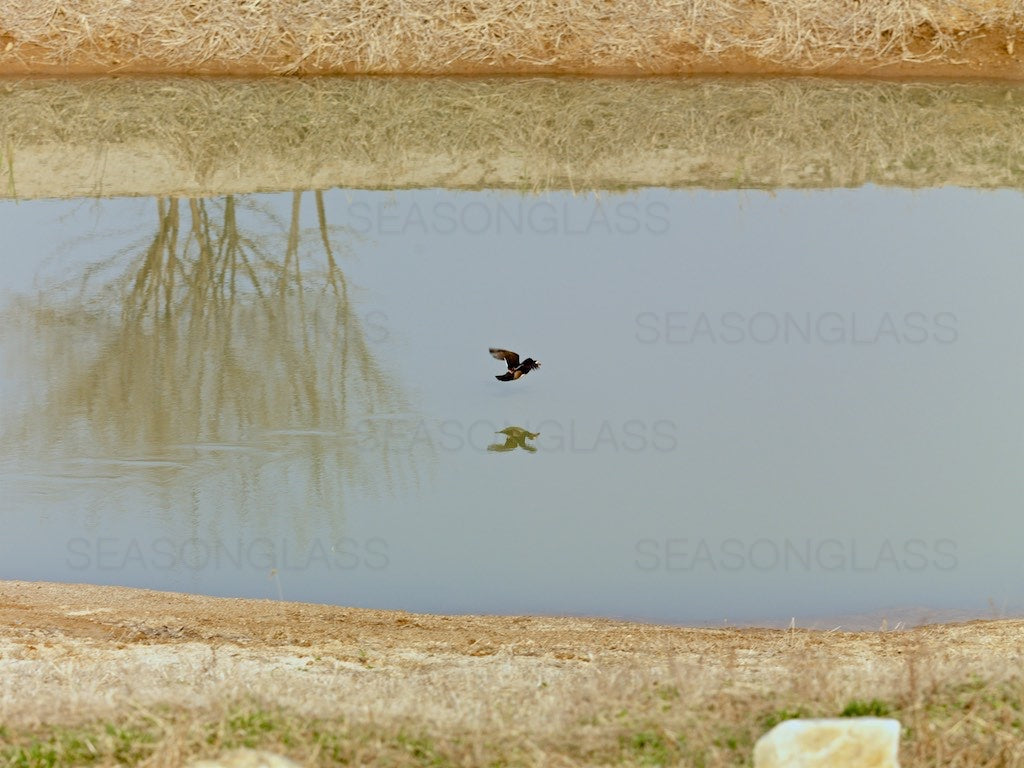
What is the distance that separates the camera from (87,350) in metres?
9.62

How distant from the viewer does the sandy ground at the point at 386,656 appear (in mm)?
4809

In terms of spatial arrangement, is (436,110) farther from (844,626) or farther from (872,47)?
(844,626)

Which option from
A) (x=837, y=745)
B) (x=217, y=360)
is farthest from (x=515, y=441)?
(x=837, y=745)

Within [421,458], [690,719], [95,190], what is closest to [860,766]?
[690,719]

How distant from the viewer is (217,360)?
9.45 m

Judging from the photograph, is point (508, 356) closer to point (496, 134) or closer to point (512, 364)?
point (512, 364)

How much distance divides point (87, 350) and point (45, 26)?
701 cm

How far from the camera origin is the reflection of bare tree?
8.44 m

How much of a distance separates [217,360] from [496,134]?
527 centimetres

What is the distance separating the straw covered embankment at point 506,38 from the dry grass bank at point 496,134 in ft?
0.83

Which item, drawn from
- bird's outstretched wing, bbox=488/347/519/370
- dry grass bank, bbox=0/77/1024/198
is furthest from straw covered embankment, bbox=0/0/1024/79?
bird's outstretched wing, bbox=488/347/519/370

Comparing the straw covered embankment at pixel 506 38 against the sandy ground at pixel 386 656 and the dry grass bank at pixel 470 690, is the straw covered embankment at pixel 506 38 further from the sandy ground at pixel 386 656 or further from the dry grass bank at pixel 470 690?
the dry grass bank at pixel 470 690

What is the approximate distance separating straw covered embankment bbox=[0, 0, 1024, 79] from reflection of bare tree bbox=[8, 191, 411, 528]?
4333 millimetres

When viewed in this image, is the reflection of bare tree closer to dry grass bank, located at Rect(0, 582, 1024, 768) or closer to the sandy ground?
the sandy ground
